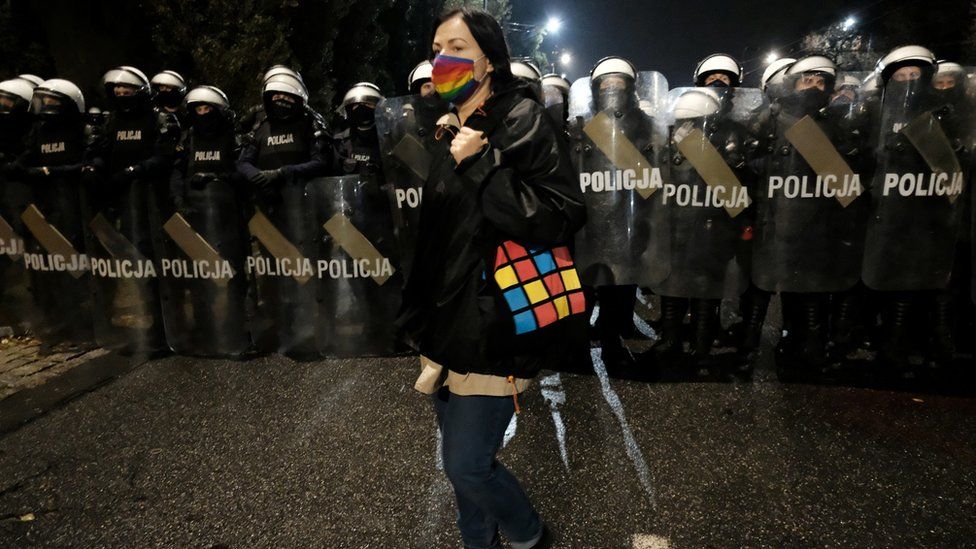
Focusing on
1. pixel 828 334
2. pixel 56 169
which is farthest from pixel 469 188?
pixel 56 169

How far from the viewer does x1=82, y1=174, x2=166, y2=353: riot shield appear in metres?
4.50

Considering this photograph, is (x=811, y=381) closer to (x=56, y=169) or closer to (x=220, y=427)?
(x=220, y=427)

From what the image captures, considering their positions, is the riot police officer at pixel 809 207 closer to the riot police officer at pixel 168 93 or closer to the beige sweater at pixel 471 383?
the beige sweater at pixel 471 383

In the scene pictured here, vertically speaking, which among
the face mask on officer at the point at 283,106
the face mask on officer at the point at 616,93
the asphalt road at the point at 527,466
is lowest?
the asphalt road at the point at 527,466

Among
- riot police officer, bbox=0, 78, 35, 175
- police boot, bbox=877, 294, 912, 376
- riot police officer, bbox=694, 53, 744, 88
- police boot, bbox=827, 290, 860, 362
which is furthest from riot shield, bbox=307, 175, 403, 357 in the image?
police boot, bbox=877, 294, 912, 376

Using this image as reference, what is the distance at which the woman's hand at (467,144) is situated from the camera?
5.24ft

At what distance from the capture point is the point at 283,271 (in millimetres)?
4492

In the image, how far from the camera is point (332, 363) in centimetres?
448

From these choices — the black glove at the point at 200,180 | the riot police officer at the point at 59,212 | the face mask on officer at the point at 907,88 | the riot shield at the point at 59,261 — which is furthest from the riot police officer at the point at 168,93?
the face mask on officer at the point at 907,88

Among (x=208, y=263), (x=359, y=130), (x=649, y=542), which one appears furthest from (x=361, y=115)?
(x=649, y=542)

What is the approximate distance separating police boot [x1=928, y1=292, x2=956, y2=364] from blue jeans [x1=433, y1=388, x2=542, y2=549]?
373cm

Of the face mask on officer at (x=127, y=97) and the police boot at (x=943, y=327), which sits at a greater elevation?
the face mask on officer at (x=127, y=97)

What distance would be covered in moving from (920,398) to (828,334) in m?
1.10

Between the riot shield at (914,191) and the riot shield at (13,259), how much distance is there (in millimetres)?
6530
